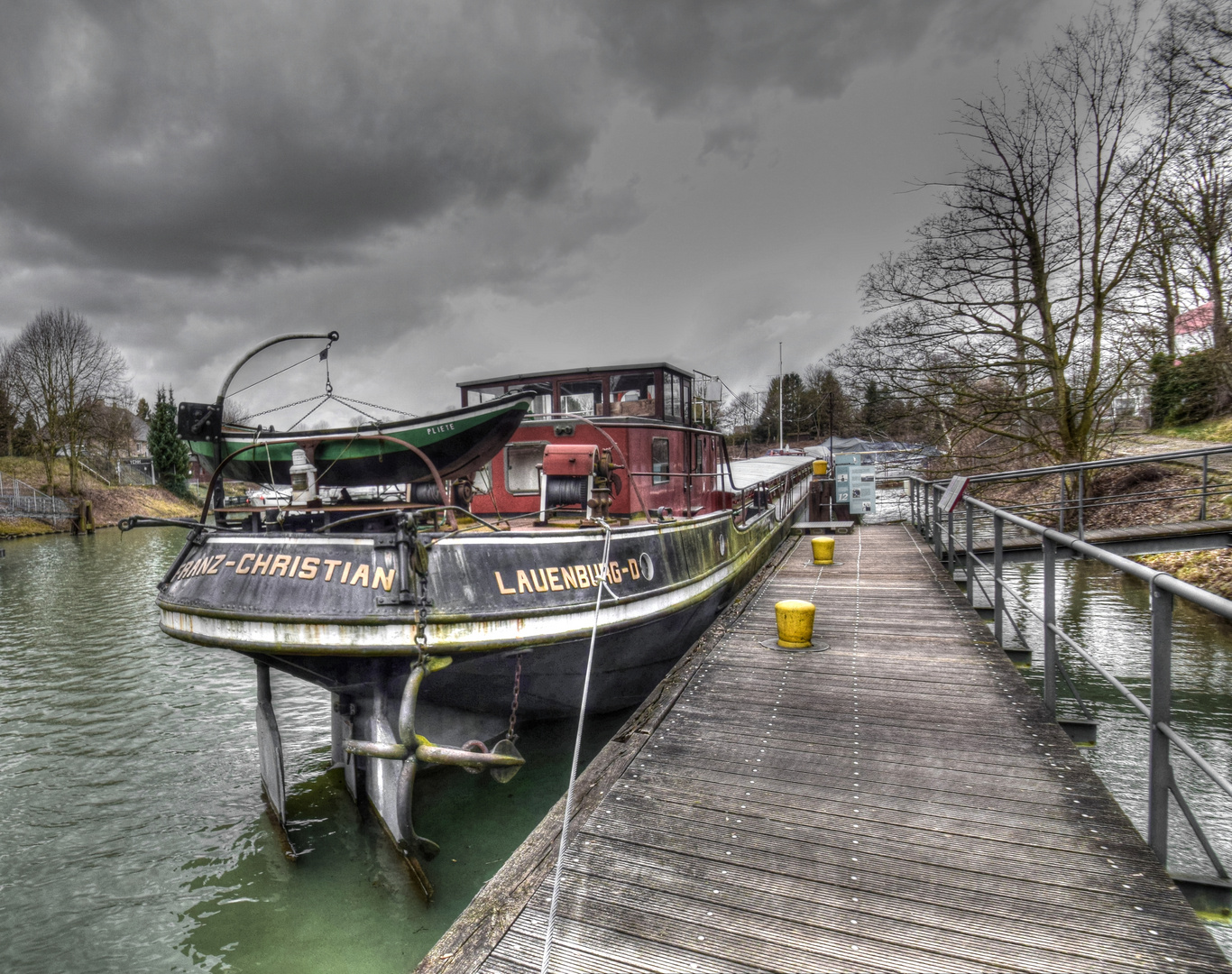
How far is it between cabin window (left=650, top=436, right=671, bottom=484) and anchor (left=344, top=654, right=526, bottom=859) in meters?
4.67

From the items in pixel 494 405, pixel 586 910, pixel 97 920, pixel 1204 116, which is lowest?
pixel 97 920

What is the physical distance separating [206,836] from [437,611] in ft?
11.3

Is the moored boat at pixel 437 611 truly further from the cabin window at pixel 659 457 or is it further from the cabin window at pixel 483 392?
the cabin window at pixel 483 392

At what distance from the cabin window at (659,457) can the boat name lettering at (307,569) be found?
4626mm

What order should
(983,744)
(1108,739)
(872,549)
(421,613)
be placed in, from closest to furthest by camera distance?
(983,744) → (421,613) → (1108,739) → (872,549)

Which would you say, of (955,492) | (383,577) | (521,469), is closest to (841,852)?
(383,577)

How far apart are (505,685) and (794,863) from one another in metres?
3.11

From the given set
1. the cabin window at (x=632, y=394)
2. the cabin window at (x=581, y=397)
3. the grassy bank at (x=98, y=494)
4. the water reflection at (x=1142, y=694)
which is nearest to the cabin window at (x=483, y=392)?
the cabin window at (x=581, y=397)

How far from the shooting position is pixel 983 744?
409cm

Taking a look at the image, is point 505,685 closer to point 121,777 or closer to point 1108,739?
point 121,777

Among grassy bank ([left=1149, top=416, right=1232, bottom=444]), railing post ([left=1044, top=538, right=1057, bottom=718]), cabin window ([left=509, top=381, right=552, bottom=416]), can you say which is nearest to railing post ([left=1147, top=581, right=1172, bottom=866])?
railing post ([left=1044, top=538, right=1057, bottom=718])

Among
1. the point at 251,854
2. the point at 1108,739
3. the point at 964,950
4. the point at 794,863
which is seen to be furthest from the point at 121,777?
the point at 1108,739

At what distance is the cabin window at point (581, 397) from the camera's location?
921 centimetres

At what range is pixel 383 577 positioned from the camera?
15.6 ft
